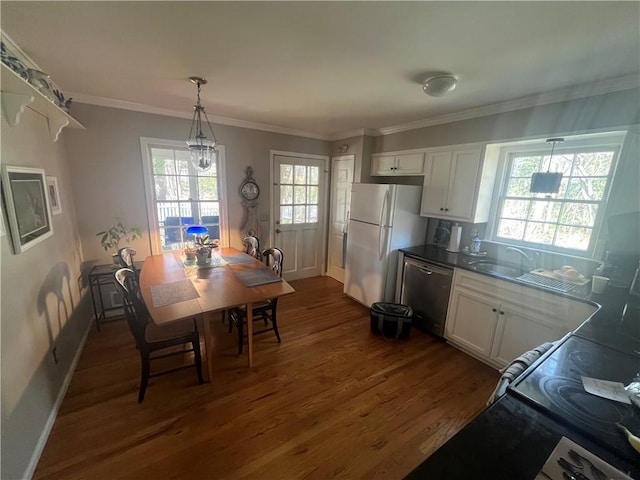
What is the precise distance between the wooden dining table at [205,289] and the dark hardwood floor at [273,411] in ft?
1.07

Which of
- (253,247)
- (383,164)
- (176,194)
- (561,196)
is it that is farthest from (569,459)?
(176,194)

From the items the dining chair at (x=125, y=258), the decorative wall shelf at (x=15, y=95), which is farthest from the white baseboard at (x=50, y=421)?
the decorative wall shelf at (x=15, y=95)

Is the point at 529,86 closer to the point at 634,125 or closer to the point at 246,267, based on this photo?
the point at 634,125

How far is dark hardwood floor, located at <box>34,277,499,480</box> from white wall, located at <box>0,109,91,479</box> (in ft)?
0.74

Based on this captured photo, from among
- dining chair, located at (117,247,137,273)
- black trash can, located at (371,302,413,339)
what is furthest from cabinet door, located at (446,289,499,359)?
dining chair, located at (117,247,137,273)

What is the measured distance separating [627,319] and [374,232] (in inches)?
83.9

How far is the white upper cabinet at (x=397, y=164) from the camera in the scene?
10.6 ft

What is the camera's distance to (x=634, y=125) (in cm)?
186

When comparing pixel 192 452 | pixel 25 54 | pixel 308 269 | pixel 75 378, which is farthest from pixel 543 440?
pixel 308 269

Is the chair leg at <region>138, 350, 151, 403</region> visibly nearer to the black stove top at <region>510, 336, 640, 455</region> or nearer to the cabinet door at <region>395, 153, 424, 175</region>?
the black stove top at <region>510, 336, 640, 455</region>

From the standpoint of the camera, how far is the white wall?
4.32ft

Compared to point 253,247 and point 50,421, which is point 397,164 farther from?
point 50,421

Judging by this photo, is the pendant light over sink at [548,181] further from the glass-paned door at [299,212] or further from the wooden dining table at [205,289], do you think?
the glass-paned door at [299,212]

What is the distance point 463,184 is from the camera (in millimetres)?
2793
